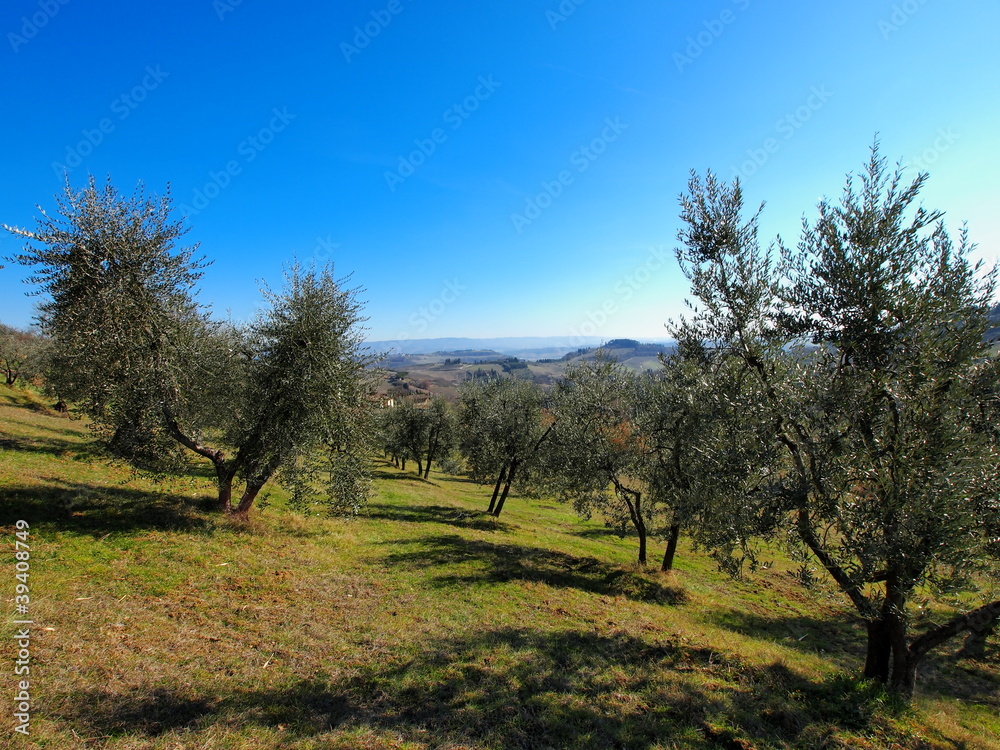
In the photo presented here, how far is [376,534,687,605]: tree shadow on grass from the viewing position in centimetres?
1705

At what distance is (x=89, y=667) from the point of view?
725 centimetres

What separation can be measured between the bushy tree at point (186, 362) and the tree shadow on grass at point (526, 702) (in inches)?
370

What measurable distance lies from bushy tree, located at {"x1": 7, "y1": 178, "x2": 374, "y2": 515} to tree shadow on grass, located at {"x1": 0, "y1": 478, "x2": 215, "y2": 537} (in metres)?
1.77

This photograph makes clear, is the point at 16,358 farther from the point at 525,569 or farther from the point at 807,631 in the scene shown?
the point at 807,631

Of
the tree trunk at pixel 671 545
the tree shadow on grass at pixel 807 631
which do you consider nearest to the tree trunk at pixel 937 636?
the tree shadow on grass at pixel 807 631

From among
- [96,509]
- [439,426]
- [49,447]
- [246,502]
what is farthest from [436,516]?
[439,426]

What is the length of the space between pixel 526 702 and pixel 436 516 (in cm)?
2289

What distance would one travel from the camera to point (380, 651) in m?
9.72

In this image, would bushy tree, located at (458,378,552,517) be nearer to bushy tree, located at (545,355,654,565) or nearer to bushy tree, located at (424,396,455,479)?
bushy tree, located at (545,355,654,565)

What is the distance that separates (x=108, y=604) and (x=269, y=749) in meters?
6.65

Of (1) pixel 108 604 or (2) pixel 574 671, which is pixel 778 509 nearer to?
(2) pixel 574 671

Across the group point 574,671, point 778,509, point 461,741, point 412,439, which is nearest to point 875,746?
point 778,509

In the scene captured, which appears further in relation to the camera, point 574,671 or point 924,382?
point 574,671

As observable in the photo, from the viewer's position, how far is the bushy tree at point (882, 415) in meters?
8.07
